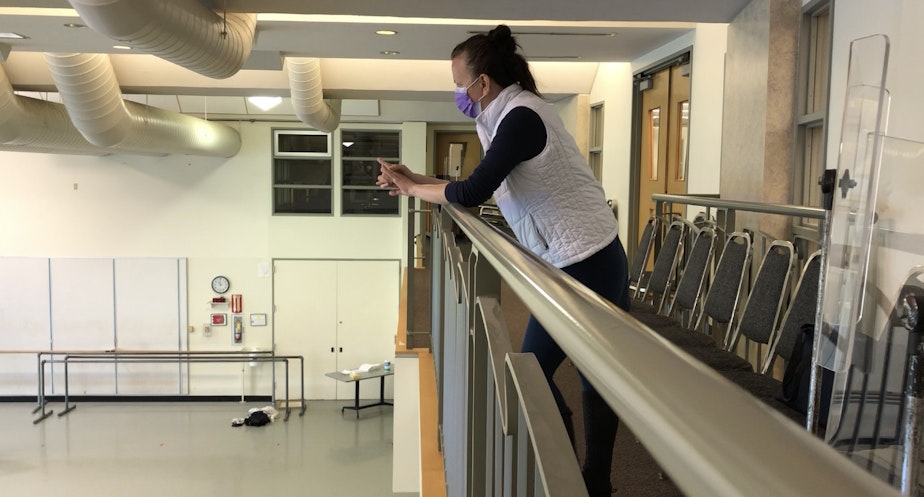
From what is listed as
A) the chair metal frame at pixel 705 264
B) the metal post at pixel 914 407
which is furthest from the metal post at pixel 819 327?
the chair metal frame at pixel 705 264

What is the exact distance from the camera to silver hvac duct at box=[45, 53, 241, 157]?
242 inches

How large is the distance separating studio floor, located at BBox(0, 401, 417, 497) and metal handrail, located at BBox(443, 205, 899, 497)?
346 inches

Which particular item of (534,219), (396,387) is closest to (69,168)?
(396,387)

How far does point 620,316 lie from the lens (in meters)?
0.54

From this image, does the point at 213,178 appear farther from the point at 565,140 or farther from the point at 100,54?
the point at 565,140

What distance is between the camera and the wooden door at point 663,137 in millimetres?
5754

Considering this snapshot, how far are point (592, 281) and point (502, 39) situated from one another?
0.65 meters

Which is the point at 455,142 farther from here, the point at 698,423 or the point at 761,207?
the point at 698,423

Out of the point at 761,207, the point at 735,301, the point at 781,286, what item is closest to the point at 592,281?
the point at 781,286

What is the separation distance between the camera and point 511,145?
1745mm

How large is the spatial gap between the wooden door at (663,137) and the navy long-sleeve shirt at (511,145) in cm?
404

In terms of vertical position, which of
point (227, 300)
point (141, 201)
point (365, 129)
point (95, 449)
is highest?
point (365, 129)

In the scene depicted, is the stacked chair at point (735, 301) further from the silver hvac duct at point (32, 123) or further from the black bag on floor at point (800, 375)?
the silver hvac duct at point (32, 123)

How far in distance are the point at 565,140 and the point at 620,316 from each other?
1325 mm
